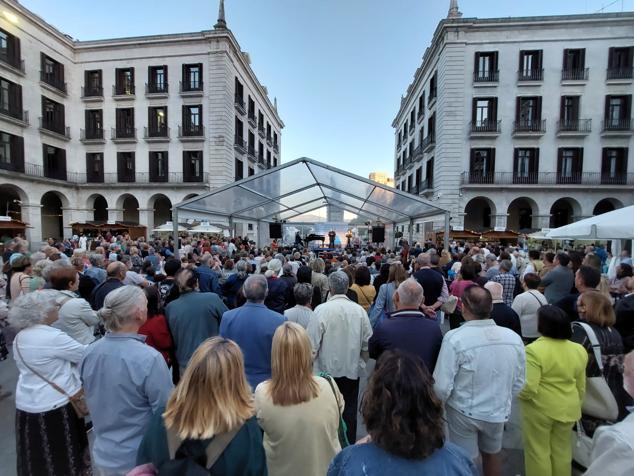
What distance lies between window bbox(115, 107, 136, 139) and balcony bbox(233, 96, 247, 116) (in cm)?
797

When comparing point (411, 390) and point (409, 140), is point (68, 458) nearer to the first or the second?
point (411, 390)

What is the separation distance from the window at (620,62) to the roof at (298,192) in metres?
21.1

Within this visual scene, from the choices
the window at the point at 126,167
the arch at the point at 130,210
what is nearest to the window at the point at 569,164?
the window at the point at 126,167

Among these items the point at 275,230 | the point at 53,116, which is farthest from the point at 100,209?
the point at 275,230

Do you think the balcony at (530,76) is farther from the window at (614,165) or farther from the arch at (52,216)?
the arch at (52,216)

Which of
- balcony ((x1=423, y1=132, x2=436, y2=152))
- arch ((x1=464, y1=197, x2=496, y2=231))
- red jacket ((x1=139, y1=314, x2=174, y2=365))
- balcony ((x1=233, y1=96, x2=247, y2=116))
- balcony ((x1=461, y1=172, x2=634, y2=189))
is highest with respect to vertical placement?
balcony ((x1=233, y1=96, x2=247, y2=116))

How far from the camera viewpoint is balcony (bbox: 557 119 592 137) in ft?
68.8

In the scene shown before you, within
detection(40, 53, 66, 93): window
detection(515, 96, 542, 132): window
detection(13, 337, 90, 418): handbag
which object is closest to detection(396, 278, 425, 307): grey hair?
detection(13, 337, 90, 418): handbag

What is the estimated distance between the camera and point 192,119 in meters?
23.8

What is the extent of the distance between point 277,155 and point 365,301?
129ft

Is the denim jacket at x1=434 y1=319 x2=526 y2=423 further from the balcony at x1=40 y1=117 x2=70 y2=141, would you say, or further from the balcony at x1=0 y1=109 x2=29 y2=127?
the balcony at x1=40 y1=117 x2=70 y2=141

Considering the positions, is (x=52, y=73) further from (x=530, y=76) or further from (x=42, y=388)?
(x=530, y=76)

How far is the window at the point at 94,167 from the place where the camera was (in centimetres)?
2494

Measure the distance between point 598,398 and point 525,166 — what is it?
23.8 m
